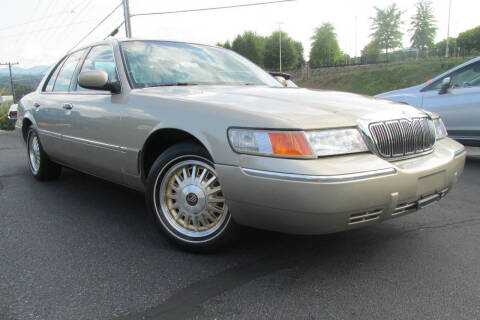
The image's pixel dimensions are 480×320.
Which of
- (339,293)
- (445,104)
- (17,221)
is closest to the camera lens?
(339,293)

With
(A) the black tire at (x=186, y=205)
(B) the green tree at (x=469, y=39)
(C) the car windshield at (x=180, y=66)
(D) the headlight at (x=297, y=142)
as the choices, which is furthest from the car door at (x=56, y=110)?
(B) the green tree at (x=469, y=39)

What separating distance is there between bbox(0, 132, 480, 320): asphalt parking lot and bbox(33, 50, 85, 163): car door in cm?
80

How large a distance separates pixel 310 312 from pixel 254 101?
126 centimetres

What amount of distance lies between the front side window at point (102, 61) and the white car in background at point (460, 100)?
4.77 metres

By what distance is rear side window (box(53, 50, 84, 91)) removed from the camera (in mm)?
4188

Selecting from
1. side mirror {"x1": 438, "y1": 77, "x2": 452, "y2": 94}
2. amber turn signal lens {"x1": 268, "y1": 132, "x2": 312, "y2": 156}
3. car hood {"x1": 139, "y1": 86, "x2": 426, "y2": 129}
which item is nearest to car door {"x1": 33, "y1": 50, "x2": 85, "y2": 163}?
car hood {"x1": 139, "y1": 86, "x2": 426, "y2": 129}

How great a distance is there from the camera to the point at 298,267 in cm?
246

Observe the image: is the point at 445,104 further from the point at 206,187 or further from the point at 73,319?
the point at 73,319

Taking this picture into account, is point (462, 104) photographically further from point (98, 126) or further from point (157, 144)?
point (98, 126)

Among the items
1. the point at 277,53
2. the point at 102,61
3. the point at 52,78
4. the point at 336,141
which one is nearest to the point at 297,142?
the point at 336,141

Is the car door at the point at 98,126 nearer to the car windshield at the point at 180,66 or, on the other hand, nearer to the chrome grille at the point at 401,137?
the car windshield at the point at 180,66

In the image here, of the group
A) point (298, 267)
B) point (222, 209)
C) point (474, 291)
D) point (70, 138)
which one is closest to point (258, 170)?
point (222, 209)

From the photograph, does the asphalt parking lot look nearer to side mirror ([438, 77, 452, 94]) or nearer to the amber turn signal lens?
the amber turn signal lens

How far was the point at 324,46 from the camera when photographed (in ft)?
232
